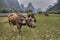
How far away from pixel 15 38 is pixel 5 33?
9.5 inches

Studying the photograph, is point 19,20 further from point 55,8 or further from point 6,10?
point 55,8

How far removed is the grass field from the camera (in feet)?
9.03

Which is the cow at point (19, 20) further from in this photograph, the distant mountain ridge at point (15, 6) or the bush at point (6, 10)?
the distant mountain ridge at point (15, 6)

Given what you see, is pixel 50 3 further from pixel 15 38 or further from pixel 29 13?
pixel 15 38

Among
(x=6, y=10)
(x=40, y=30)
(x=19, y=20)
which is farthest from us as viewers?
(x=6, y=10)

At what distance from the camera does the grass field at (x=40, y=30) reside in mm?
2752

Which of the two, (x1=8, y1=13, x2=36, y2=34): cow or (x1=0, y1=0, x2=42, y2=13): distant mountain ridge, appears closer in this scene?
(x1=8, y1=13, x2=36, y2=34): cow

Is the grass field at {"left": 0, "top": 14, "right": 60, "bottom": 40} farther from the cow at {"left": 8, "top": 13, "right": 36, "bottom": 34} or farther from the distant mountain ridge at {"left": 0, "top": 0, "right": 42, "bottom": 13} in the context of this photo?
the distant mountain ridge at {"left": 0, "top": 0, "right": 42, "bottom": 13}

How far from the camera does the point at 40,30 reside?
114 inches

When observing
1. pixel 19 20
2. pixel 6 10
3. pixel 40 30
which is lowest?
pixel 40 30

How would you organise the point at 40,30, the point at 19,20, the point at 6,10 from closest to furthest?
the point at 19,20 < the point at 40,30 < the point at 6,10

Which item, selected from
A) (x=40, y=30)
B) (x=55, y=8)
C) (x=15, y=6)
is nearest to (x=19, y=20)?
(x=40, y=30)

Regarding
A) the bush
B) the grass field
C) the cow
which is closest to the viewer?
the cow


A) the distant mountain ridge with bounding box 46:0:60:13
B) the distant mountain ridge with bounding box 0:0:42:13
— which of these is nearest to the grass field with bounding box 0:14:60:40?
the distant mountain ridge with bounding box 46:0:60:13
